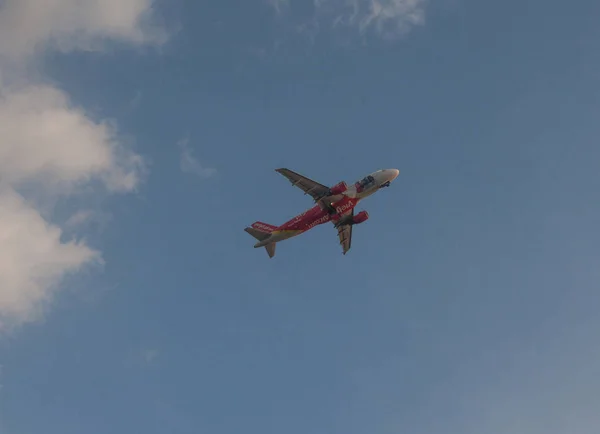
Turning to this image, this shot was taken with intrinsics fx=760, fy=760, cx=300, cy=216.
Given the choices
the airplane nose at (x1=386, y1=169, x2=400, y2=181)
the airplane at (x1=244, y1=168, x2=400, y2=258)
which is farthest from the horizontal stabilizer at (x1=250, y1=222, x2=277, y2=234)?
the airplane nose at (x1=386, y1=169, x2=400, y2=181)

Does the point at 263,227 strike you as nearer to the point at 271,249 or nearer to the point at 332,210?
the point at 271,249

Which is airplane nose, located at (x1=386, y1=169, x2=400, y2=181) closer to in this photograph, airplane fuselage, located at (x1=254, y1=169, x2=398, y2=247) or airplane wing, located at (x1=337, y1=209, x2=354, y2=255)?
airplane fuselage, located at (x1=254, y1=169, x2=398, y2=247)

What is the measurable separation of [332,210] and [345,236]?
10.2m

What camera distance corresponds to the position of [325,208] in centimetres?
14388

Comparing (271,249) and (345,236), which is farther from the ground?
(345,236)

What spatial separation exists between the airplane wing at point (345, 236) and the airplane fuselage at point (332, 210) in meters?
6.07

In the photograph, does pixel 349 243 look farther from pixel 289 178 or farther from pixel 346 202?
pixel 289 178

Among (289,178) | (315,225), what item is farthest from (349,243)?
(289,178)

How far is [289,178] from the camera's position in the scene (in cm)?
13850

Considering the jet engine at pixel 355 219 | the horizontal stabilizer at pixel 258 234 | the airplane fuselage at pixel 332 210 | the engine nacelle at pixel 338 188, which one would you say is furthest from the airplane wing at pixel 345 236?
the horizontal stabilizer at pixel 258 234

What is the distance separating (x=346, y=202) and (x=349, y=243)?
37.8 feet

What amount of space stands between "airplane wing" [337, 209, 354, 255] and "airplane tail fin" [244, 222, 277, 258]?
45.9 feet

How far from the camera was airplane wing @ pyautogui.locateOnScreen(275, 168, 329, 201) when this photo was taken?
137250 millimetres

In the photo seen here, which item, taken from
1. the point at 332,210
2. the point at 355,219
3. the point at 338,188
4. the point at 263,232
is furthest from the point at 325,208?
the point at 263,232
